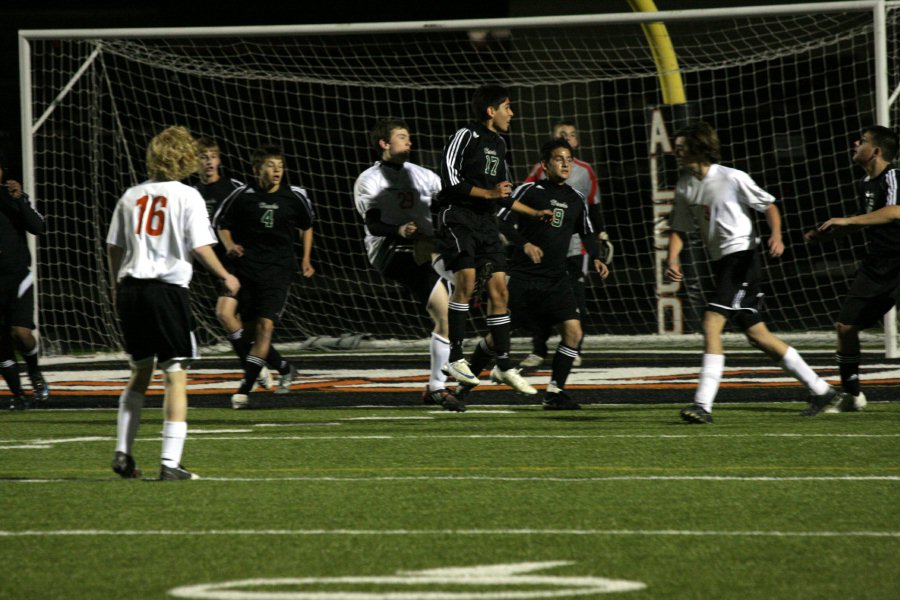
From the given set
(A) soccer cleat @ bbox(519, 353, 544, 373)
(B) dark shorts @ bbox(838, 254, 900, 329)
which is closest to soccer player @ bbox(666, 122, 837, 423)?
(B) dark shorts @ bbox(838, 254, 900, 329)

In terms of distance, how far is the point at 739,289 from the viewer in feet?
28.8

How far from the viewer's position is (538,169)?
13.1 m

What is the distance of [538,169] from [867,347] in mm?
4900

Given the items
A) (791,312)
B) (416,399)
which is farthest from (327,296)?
(416,399)

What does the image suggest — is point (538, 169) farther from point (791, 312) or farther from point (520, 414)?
point (791, 312)

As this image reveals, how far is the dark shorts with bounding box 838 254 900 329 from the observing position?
9.40 metres

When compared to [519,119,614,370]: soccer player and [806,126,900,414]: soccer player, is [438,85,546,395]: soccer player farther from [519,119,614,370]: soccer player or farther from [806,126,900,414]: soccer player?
[519,119,614,370]: soccer player

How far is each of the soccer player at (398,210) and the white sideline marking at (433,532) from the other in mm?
5033

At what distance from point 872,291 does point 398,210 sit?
331cm

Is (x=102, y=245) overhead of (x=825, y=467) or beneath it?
overhead

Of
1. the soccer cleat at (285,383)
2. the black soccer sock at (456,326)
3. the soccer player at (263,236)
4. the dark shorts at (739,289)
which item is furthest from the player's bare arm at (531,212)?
the soccer cleat at (285,383)

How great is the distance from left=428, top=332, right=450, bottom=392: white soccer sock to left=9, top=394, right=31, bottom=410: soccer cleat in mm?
2986

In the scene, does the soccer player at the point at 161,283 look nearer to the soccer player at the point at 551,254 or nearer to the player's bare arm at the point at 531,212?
the player's bare arm at the point at 531,212

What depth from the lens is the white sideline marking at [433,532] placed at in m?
5.06
